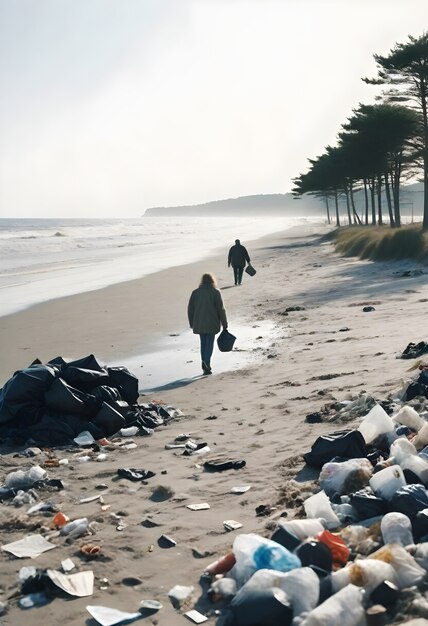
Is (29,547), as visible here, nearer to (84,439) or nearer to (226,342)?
(84,439)

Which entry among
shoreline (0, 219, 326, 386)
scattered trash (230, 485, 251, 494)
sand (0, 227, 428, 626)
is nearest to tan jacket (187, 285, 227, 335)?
sand (0, 227, 428, 626)

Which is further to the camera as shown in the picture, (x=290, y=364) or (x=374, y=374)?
(x=290, y=364)

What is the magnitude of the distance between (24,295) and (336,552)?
64.8 feet

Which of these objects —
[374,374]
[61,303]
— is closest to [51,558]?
[374,374]

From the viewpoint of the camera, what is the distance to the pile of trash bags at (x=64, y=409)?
316 inches

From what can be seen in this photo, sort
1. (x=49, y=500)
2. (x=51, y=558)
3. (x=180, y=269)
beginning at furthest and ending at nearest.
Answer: (x=180, y=269) < (x=49, y=500) < (x=51, y=558)

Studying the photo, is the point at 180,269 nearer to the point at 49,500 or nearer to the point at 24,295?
the point at 24,295

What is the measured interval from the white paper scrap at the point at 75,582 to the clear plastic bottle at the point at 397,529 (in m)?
1.75

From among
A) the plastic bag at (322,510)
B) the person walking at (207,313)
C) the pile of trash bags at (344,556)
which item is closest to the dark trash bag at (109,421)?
the person walking at (207,313)

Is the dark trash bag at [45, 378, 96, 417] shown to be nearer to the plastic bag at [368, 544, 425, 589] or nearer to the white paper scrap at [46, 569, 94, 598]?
the white paper scrap at [46, 569, 94, 598]

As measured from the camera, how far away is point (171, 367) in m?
11.6

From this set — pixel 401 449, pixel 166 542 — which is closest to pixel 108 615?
pixel 166 542

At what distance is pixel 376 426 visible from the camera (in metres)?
5.98

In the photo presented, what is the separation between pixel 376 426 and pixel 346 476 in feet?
2.83
